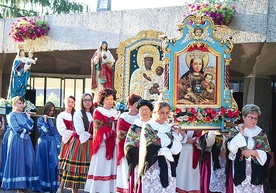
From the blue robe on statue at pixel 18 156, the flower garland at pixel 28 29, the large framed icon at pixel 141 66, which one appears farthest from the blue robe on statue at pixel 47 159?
the flower garland at pixel 28 29

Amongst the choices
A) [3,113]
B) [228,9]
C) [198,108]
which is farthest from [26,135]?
[228,9]

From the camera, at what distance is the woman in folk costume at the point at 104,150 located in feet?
22.6

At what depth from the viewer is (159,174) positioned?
530 cm

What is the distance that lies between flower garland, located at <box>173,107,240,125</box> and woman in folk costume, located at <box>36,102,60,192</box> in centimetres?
286

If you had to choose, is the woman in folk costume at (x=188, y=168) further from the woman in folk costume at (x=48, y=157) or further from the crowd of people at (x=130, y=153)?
the woman in folk costume at (x=48, y=157)

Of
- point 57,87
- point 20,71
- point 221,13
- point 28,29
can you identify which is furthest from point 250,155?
point 57,87

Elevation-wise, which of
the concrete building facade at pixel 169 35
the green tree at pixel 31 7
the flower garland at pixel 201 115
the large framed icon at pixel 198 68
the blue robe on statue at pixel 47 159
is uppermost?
the green tree at pixel 31 7

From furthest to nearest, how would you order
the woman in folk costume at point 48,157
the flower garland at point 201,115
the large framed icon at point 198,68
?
the woman in folk costume at point 48,157, the large framed icon at point 198,68, the flower garland at point 201,115

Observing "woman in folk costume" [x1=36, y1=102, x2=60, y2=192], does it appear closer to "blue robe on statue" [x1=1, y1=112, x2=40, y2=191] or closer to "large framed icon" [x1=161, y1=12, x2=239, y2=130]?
"blue robe on statue" [x1=1, y1=112, x2=40, y2=191]

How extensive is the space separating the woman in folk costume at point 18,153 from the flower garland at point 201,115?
2.79 m

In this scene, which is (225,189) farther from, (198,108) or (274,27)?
(274,27)

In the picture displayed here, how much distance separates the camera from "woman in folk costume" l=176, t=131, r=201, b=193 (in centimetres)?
661

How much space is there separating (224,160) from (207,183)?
399mm

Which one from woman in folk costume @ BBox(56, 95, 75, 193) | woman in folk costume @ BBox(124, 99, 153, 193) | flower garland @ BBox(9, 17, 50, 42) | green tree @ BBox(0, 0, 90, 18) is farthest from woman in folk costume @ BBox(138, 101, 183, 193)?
green tree @ BBox(0, 0, 90, 18)
